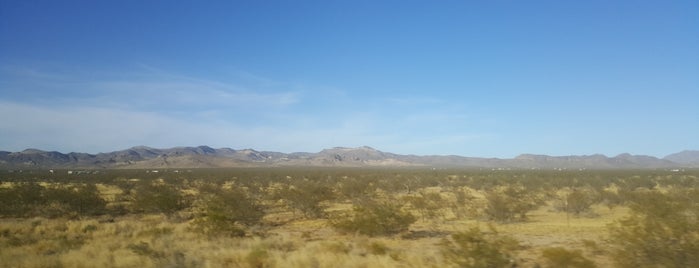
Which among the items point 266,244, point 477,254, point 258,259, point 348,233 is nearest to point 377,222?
point 348,233

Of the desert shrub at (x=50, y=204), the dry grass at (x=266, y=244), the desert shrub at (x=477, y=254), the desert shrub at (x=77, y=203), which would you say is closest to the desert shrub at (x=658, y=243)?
the dry grass at (x=266, y=244)

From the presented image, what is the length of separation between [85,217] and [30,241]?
915 cm

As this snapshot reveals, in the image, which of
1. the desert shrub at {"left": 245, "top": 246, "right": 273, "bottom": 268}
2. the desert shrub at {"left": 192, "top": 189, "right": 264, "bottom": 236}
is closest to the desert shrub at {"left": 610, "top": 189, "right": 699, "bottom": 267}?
the desert shrub at {"left": 245, "top": 246, "right": 273, "bottom": 268}

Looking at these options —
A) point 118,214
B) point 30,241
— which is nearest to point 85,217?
point 118,214

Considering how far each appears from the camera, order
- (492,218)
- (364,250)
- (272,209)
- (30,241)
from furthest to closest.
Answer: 1. (272,209)
2. (492,218)
3. (30,241)
4. (364,250)

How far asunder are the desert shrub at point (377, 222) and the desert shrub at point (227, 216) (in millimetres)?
4210

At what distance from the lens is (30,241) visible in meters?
17.0

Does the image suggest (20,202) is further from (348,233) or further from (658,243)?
(658,243)

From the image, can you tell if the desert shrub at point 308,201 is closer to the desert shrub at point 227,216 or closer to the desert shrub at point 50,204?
the desert shrub at point 227,216

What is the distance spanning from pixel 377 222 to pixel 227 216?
6.31 m

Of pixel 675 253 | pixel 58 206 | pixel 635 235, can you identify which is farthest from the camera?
pixel 58 206

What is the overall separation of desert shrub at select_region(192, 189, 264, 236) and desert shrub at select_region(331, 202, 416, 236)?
4.21 meters

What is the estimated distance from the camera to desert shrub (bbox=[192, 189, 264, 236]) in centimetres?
1903

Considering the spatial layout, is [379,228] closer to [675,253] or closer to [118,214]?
[675,253]
